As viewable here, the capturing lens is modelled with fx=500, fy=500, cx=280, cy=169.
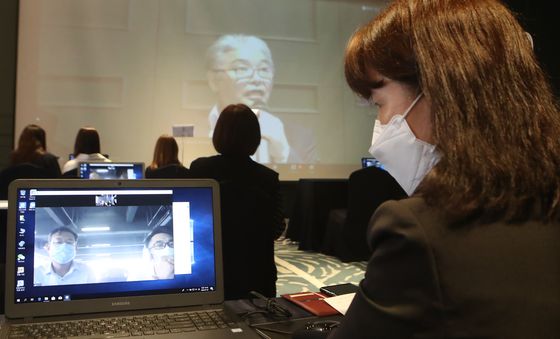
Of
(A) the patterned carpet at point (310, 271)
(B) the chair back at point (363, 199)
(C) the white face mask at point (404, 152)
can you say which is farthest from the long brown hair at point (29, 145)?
(C) the white face mask at point (404, 152)

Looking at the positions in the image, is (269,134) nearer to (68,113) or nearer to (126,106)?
(126,106)

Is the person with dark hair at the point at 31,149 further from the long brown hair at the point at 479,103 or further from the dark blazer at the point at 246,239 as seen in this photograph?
the long brown hair at the point at 479,103

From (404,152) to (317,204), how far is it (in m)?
4.38

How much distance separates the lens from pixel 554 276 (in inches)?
24.9

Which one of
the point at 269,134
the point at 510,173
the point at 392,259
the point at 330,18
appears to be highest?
the point at 330,18

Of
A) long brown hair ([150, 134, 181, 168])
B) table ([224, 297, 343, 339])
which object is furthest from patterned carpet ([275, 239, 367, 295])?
table ([224, 297, 343, 339])

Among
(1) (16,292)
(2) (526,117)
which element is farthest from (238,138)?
(2) (526,117)

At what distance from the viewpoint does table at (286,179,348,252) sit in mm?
5164

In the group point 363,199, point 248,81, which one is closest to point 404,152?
point 363,199

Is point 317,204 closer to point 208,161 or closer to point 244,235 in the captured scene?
point 208,161

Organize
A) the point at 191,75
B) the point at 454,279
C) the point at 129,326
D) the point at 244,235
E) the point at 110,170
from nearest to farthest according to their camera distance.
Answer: the point at 454,279, the point at 129,326, the point at 244,235, the point at 110,170, the point at 191,75

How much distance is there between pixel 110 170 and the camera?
12.8 feet

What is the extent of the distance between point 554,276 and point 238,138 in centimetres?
174

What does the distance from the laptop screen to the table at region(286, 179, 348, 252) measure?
3986 mm
